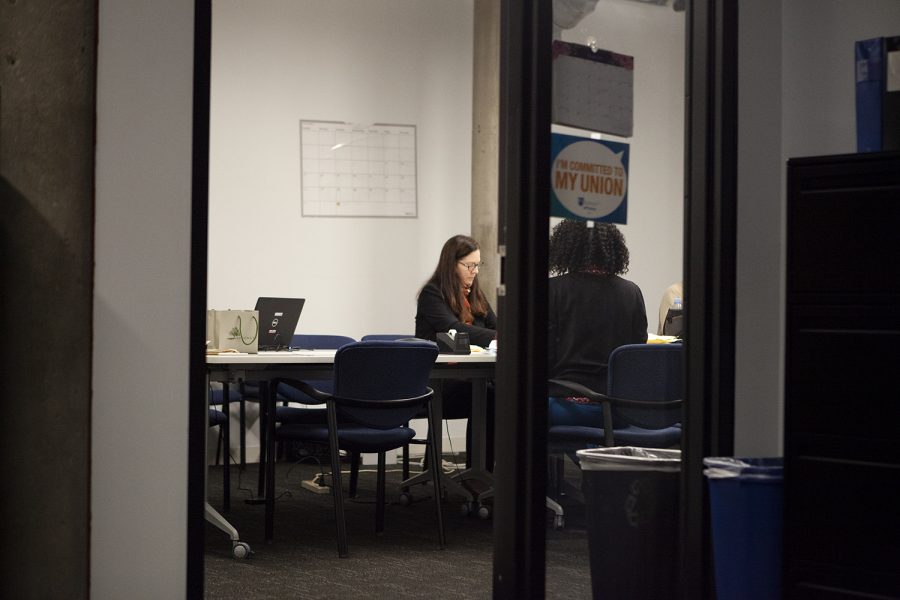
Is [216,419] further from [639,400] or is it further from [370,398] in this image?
[639,400]

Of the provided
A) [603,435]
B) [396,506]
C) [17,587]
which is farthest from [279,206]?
[17,587]

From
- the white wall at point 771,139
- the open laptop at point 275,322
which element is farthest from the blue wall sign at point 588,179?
the open laptop at point 275,322

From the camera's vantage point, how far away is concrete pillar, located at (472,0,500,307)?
731cm

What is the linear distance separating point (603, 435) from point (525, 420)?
2.33 ft

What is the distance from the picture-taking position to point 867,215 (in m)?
2.52

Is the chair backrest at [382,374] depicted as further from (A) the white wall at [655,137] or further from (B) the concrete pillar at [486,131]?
(B) the concrete pillar at [486,131]

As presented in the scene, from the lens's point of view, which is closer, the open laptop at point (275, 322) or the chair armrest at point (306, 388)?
the chair armrest at point (306, 388)

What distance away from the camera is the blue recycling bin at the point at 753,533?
2.78 m

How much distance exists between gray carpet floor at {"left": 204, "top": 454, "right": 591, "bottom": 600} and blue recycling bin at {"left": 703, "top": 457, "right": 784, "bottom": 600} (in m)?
0.49

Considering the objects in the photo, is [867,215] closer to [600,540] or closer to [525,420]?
[525,420]

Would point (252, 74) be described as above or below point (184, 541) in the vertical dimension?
above

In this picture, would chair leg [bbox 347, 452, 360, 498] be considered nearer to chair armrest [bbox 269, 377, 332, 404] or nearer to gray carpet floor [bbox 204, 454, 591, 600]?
gray carpet floor [bbox 204, 454, 591, 600]

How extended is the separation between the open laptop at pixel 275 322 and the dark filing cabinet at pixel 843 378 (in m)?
2.87

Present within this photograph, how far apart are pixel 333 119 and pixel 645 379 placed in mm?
4275
